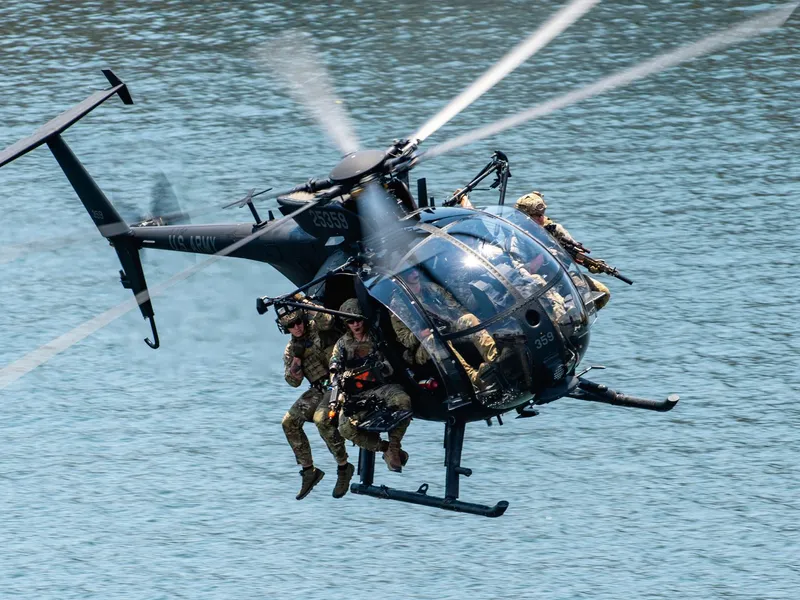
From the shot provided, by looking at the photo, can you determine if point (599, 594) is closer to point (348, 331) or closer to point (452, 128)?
point (348, 331)

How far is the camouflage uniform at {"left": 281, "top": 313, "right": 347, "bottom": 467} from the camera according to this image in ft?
83.3

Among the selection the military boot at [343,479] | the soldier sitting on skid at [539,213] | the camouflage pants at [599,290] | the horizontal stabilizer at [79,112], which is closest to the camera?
the camouflage pants at [599,290]

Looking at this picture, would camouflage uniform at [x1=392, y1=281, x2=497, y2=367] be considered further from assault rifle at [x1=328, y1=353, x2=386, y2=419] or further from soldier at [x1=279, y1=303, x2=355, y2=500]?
soldier at [x1=279, y1=303, x2=355, y2=500]

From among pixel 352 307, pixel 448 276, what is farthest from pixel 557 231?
pixel 352 307

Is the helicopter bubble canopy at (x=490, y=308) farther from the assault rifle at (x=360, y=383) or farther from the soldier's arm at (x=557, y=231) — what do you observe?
the soldier's arm at (x=557, y=231)

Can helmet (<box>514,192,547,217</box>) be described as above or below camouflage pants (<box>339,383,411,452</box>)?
above

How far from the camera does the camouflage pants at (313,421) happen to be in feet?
83.4

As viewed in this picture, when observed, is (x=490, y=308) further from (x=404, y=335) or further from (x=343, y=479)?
(x=343, y=479)

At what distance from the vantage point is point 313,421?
2591cm

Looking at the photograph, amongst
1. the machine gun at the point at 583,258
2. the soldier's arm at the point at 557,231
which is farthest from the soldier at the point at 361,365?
the machine gun at the point at 583,258

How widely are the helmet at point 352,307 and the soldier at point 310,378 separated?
1.92ft

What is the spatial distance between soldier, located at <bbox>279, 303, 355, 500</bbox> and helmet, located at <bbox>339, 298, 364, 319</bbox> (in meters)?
0.59

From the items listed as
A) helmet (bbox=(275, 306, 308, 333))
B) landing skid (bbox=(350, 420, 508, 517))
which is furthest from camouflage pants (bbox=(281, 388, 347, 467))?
helmet (bbox=(275, 306, 308, 333))

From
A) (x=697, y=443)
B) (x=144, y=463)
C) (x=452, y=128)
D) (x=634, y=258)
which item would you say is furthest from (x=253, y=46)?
(x=697, y=443)
